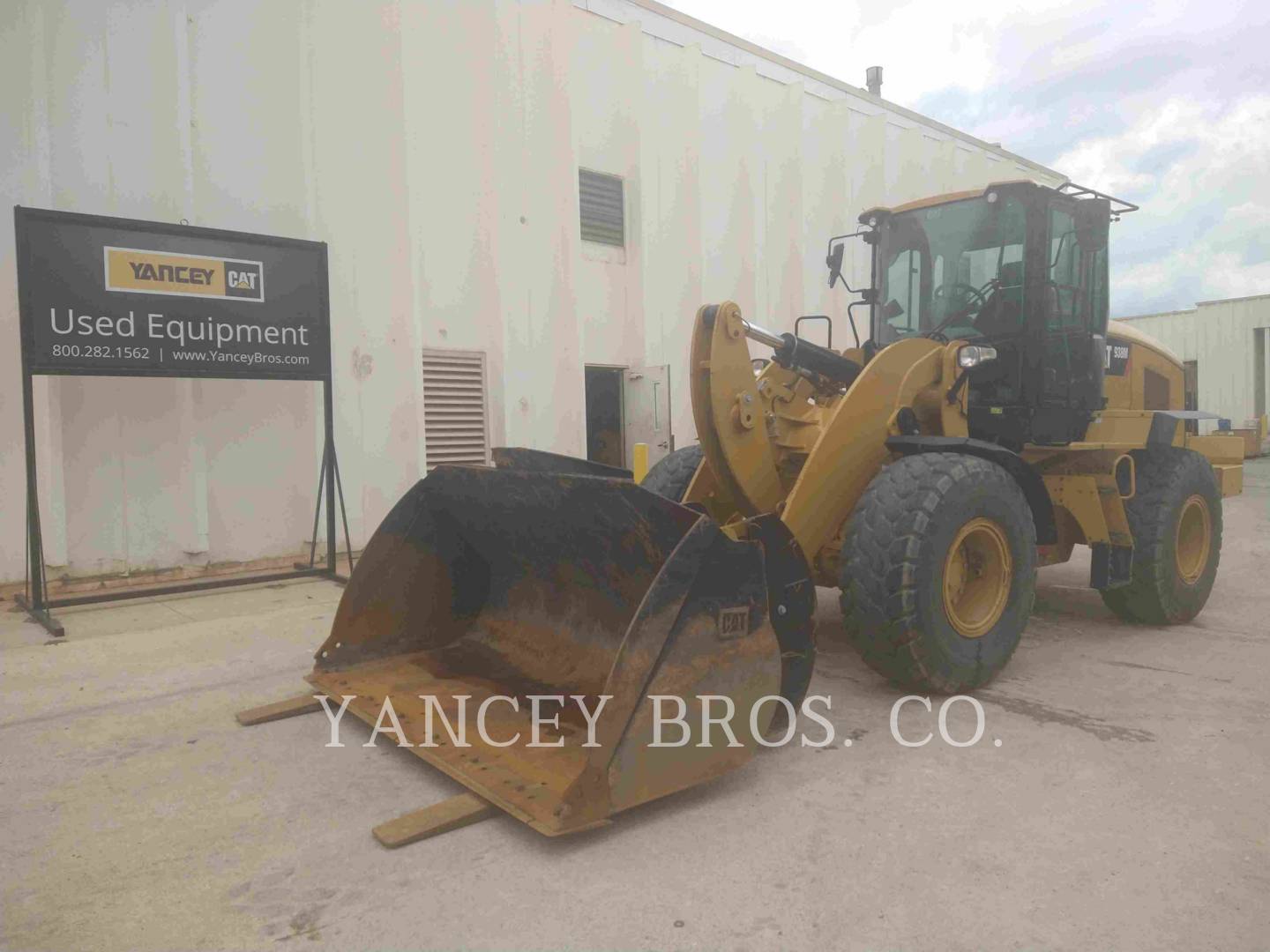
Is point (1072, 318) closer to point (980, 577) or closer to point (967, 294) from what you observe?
point (967, 294)

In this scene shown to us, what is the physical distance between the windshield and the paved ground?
7.05ft

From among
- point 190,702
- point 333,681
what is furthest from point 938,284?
point 190,702

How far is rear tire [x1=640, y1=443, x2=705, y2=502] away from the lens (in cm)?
521

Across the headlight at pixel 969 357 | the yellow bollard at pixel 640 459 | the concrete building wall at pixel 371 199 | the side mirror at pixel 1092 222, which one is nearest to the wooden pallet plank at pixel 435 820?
the headlight at pixel 969 357

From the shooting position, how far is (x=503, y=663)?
4164 mm

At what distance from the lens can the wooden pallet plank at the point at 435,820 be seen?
2.80 m

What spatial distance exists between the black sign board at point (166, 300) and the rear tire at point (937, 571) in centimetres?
510

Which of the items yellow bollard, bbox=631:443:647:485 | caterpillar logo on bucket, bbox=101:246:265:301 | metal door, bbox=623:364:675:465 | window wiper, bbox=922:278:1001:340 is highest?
caterpillar logo on bucket, bbox=101:246:265:301

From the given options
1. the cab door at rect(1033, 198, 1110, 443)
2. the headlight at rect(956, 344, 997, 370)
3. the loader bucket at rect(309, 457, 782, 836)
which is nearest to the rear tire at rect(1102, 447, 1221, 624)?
the cab door at rect(1033, 198, 1110, 443)

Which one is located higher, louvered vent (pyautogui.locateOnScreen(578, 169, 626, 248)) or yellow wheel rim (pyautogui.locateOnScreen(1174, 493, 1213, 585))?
louvered vent (pyautogui.locateOnScreen(578, 169, 626, 248))

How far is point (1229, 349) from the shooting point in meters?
25.0

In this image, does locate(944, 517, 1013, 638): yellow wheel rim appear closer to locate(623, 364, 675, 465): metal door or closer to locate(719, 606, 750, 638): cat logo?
locate(719, 606, 750, 638): cat logo

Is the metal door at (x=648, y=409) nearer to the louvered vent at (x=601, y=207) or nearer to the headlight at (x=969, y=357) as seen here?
the louvered vent at (x=601, y=207)

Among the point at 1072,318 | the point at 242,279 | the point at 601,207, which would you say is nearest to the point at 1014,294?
the point at 1072,318
